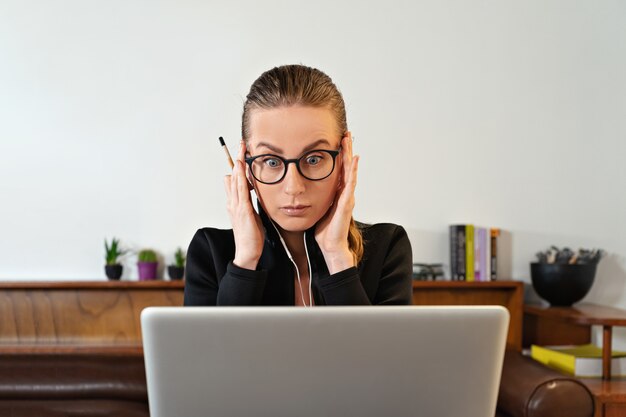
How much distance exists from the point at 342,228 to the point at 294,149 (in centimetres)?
20

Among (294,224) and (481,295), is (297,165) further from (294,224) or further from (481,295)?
(481,295)

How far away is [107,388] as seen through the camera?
93.1 inches

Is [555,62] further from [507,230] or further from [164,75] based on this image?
[164,75]

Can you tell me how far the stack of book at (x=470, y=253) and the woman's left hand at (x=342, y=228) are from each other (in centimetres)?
164

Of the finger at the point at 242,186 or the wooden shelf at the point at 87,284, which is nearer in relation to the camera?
the finger at the point at 242,186

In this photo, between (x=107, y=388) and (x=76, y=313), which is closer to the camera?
(x=107, y=388)

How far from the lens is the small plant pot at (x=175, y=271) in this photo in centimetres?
284

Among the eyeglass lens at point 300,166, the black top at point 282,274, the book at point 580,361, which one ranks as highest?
the eyeglass lens at point 300,166

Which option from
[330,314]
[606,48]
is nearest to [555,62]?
[606,48]

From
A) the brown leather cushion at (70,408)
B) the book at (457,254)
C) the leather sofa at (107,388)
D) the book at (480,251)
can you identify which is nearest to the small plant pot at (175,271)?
the leather sofa at (107,388)

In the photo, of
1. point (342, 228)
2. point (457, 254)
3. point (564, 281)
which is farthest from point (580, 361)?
point (342, 228)

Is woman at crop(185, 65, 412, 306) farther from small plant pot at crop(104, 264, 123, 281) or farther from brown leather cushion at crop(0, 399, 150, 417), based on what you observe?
small plant pot at crop(104, 264, 123, 281)

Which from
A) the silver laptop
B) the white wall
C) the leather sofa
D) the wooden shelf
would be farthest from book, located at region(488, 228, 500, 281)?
the silver laptop

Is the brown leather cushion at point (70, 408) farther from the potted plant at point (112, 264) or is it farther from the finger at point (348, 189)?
the finger at point (348, 189)
